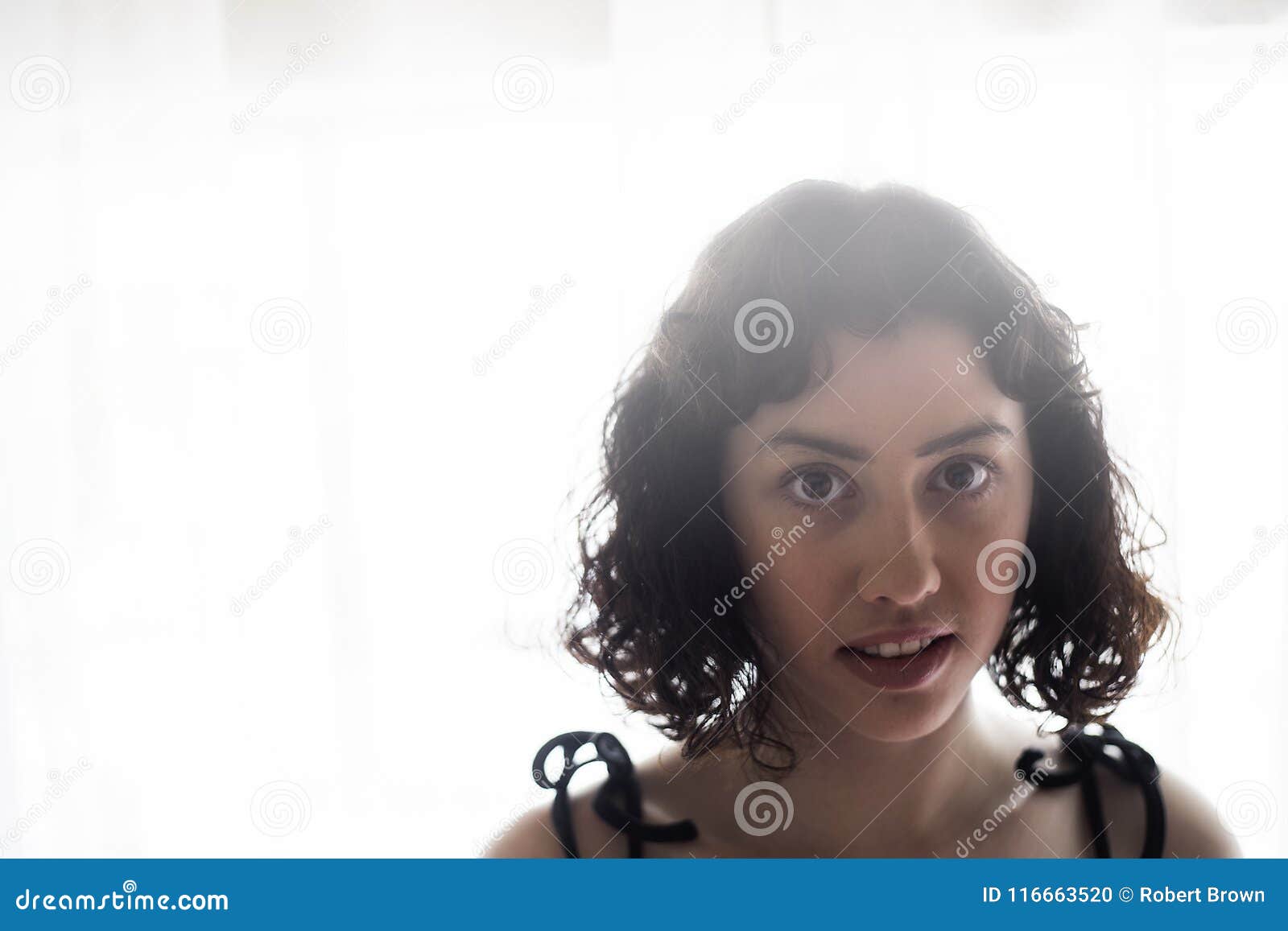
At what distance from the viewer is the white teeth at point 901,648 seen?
840 mm

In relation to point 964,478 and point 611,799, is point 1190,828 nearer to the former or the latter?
point 964,478

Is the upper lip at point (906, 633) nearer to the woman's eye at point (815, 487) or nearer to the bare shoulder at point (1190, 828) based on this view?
the woman's eye at point (815, 487)

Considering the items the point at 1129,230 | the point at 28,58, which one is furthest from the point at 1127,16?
the point at 28,58

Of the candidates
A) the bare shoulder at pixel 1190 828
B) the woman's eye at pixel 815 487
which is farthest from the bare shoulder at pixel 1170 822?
the woman's eye at pixel 815 487

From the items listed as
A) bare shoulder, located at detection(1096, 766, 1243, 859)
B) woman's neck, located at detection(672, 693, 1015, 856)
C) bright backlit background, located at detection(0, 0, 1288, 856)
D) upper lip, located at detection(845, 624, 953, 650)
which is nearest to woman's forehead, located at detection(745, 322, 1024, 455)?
upper lip, located at detection(845, 624, 953, 650)

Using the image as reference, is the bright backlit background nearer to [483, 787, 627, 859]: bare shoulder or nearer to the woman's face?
[483, 787, 627, 859]: bare shoulder

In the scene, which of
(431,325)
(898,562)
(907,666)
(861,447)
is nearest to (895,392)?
(861,447)

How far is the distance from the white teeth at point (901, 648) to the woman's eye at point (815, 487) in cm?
15

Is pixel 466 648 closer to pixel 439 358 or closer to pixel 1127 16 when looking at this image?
pixel 439 358

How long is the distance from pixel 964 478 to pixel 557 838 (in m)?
0.57

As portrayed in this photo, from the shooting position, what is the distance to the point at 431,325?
1492 mm

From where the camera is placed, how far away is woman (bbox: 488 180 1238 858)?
2.69ft

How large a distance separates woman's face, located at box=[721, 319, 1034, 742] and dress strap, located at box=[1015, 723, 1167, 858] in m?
0.20
